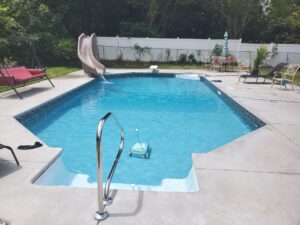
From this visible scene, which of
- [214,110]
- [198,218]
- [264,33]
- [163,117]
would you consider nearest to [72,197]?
[198,218]

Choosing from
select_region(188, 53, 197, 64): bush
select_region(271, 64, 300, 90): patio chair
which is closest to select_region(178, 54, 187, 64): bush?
select_region(188, 53, 197, 64): bush

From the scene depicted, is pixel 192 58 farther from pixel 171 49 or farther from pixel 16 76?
pixel 16 76

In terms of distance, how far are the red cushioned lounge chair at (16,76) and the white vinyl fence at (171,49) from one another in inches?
441

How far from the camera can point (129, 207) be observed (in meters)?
2.84

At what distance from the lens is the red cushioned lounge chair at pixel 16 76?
23.9 feet

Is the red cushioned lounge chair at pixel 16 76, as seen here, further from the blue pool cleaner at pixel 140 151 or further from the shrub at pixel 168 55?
the shrub at pixel 168 55

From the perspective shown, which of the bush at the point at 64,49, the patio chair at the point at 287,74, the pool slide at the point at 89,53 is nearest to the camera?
the patio chair at the point at 287,74

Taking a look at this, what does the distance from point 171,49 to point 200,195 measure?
694 inches

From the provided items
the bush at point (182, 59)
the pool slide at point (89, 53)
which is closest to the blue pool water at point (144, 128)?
the pool slide at point (89, 53)

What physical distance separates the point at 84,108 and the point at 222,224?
7.07 m

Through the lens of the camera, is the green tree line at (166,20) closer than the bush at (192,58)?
Yes

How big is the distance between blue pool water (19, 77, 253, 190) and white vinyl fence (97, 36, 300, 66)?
8.43 m

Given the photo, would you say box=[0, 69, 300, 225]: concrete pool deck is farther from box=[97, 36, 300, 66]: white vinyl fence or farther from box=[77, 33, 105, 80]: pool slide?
box=[97, 36, 300, 66]: white vinyl fence

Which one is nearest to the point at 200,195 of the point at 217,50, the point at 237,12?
the point at 217,50
